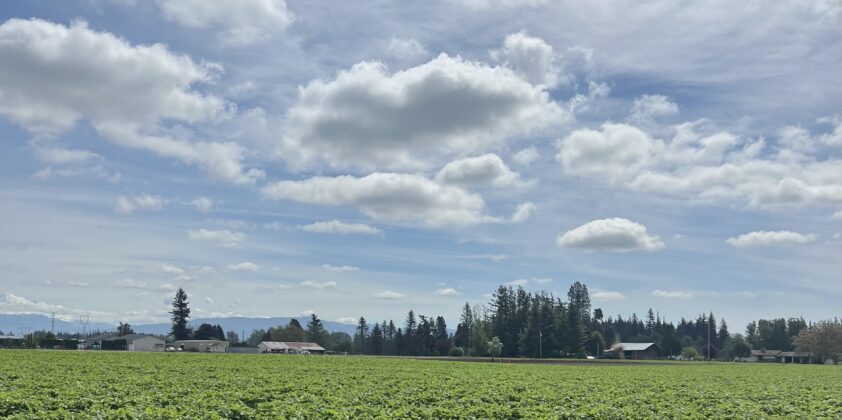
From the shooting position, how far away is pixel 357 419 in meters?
20.3

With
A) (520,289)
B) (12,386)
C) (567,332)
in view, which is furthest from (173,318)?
(12,386)

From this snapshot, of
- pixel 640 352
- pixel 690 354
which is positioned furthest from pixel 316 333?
pixel 690 354

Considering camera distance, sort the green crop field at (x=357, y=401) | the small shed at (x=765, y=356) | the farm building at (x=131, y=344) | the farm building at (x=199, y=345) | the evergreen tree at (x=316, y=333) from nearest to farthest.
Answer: the green crop field at (x=357, y=401) → the farm building at (x=131, y=344) → the farm building at (x=199, y=345) → the small shed at (x=765, y=356) → the evergreen tree at (x=316, y=333)

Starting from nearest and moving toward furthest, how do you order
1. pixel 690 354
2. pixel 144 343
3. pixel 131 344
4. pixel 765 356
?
1. pixel 131 344
2. pixel 144 343
3. pixel 690 354
4. pixel 765 356

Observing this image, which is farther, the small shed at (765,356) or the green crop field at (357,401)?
the small shed at (765,356)

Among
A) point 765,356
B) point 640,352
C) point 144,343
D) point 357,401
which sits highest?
point 357,401

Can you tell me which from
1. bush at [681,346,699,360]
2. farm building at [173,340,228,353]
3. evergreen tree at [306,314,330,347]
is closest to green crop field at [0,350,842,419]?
farm building at [173,340,228,353]

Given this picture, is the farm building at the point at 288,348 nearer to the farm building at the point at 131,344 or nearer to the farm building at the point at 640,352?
the farm building at the point at 131,344

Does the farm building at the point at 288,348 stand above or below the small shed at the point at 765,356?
above

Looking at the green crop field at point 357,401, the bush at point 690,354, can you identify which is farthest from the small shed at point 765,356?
the green crop field at point 357,401

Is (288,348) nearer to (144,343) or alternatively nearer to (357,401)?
(144,343)

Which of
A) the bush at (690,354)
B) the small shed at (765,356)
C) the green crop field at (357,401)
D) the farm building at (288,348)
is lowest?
the small shed at (765,356)

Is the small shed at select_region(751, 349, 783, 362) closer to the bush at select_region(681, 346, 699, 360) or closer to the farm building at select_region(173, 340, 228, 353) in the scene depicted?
the bush at select_region(681, 346, 699, 360)

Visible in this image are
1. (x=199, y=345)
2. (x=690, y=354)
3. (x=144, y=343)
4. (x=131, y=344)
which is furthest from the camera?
(x=690, y=354)
